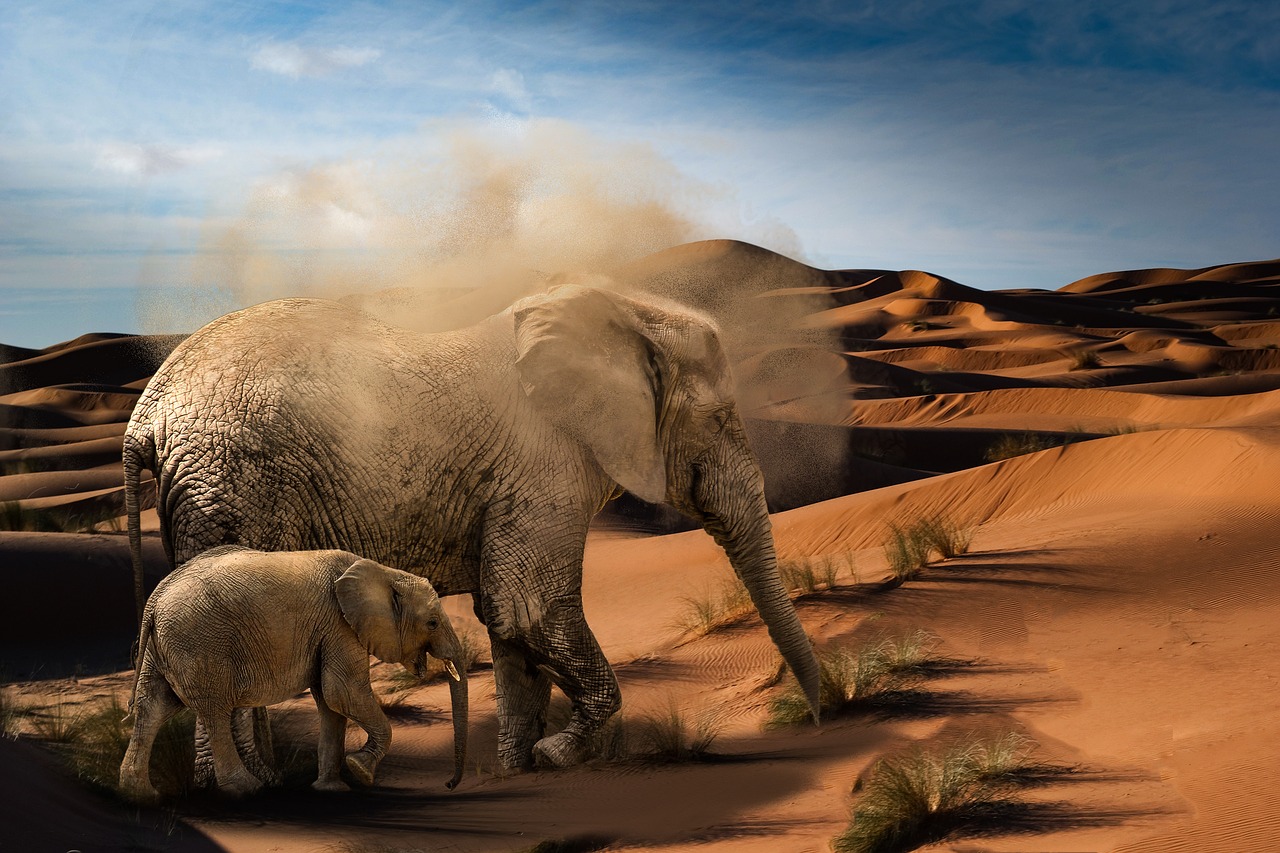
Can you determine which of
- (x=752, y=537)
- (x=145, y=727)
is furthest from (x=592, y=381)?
(x=145, y=727)

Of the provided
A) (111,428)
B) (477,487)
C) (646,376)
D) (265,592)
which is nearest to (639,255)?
(646,376)

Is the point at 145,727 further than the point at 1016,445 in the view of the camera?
No

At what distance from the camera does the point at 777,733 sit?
279 inches

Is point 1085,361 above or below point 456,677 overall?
above

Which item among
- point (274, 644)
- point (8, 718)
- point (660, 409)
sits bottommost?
point (8, 718)

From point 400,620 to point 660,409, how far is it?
7.47ft

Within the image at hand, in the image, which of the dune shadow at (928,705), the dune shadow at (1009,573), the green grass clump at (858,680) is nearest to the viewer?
the dune shadow at (928,705)

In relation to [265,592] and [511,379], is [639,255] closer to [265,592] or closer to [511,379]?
[511,379]

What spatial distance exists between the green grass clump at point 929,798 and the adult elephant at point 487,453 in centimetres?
195

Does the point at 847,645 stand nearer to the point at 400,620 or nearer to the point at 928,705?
the point at 928,705

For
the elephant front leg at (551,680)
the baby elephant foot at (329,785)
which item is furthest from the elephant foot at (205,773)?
the elephant front leg at (551,680)

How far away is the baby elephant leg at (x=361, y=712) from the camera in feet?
18.1

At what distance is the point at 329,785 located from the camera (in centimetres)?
577

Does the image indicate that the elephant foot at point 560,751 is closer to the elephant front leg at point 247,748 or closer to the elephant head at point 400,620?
the elephant head at point 400,620
